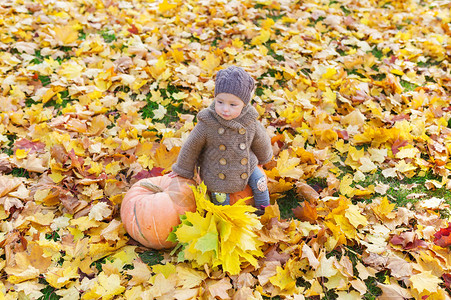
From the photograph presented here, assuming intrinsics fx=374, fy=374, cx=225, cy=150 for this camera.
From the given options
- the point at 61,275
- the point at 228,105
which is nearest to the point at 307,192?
the point at 228,105

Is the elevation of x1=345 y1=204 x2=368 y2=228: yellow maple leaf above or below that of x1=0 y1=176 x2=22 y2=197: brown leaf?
above

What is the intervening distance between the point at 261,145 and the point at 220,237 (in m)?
0.71

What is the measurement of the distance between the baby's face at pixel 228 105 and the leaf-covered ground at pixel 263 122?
824 millimetres

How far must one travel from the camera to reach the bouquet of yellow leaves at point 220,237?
7.41 ft

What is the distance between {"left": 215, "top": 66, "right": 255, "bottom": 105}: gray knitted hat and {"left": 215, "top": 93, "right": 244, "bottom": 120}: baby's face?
28 mm

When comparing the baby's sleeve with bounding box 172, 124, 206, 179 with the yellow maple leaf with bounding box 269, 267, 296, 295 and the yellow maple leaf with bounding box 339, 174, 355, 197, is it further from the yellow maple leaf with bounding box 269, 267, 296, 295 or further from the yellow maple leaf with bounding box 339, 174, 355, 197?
the yellow maple leaf with bounding box 339, 174, 355, 197

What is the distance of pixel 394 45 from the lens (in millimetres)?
4859

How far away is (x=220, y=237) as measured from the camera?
7.60 ft

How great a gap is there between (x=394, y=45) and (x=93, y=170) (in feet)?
13.3

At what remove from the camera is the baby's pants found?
260cm

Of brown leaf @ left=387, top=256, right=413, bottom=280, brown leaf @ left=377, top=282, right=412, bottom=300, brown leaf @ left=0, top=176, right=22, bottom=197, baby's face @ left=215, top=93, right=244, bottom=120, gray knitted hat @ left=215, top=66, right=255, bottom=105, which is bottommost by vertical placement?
brown leaf @ left=0, top=176, right=22, bottom=197

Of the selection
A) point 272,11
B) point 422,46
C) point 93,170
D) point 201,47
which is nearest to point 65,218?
point 93,170

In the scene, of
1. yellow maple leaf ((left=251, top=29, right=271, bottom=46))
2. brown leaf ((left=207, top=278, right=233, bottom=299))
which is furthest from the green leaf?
yellow maple leaf ((left=251, top=29, right=271, bottom=46))

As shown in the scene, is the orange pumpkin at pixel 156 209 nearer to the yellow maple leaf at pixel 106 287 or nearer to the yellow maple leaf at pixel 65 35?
the yellow maple leaf at pixel 106 287
